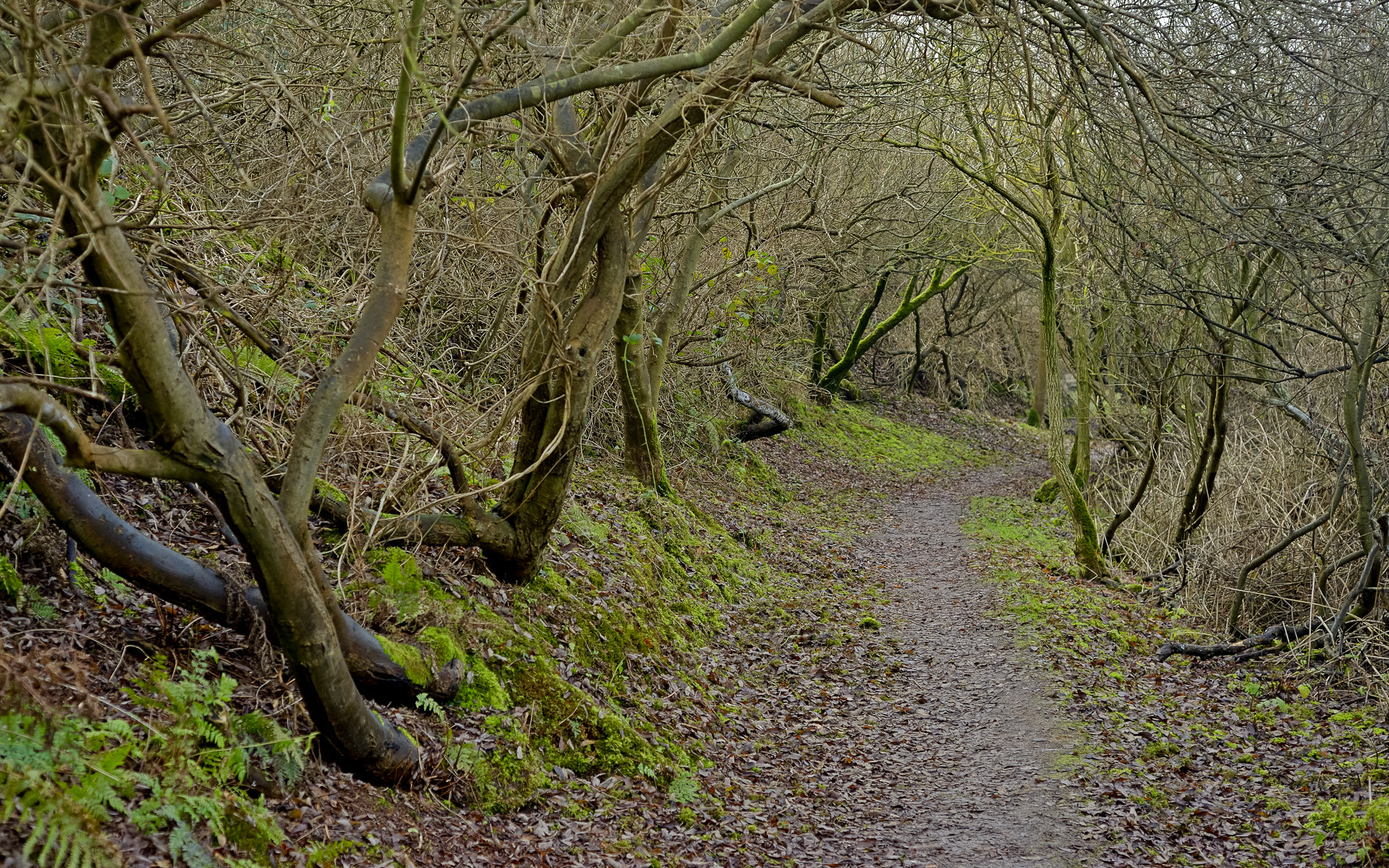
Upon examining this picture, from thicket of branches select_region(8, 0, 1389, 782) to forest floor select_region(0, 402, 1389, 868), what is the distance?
0.47 m

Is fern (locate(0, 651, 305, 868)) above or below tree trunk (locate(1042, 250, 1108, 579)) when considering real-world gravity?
below

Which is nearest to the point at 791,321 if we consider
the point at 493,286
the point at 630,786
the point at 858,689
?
the point at 493,286

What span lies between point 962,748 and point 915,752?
0.38 m

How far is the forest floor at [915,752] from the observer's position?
453cm

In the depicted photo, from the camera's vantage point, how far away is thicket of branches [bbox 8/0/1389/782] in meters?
3.94

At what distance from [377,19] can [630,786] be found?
6471mm

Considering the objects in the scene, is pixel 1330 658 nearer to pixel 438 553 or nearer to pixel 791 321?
pixel 438 553

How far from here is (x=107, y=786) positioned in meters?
3.26

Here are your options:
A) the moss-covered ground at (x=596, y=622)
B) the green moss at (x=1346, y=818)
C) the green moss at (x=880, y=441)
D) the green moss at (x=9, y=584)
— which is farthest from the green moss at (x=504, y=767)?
the green moss at (x=880, y=441)

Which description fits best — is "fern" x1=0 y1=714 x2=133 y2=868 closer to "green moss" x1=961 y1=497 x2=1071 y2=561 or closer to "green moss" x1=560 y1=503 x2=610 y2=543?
"green moss" x1=560 y1=503 x2=610 y2=543

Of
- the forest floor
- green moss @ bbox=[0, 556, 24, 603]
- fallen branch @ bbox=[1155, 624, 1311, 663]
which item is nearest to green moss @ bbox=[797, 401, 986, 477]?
the forest floor

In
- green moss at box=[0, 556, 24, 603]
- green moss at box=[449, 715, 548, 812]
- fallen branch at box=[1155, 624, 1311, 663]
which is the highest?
fallen branch at box=[1155, 624, 1311, 663]

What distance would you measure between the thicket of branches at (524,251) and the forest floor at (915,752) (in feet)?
1.53

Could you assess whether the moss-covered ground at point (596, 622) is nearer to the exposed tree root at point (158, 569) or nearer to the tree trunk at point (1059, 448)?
the exposed tree root at point (158, 569)
